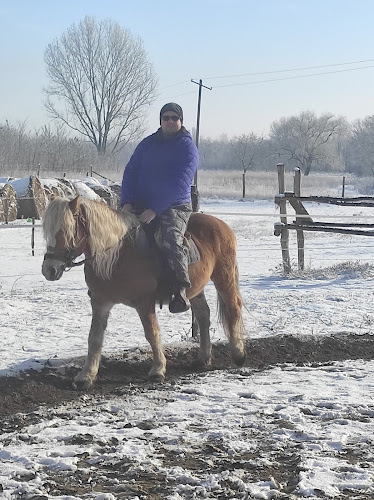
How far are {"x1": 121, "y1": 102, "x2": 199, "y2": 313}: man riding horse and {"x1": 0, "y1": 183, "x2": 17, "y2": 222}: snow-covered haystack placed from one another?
1387cm

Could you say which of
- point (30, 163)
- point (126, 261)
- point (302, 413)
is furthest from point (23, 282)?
point (30, 163)

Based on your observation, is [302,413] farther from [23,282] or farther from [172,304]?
[23,282]

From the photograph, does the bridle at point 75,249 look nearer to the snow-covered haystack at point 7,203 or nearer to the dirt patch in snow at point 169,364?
the dirt patch in snow at point 169,364

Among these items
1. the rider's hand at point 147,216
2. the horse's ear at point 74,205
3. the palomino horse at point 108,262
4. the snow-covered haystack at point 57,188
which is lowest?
the palomino horse at point 108,262

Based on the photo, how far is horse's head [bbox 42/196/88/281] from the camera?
5062 mm

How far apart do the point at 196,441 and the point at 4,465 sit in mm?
1188

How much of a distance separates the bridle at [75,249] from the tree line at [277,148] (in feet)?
131

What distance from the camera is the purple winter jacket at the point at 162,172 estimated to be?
5676 millimetres

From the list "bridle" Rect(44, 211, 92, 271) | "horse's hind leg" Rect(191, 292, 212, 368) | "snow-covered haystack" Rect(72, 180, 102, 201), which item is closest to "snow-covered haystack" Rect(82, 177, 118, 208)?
"snow-covered haystack" Rect(72, 180, 102, 201)

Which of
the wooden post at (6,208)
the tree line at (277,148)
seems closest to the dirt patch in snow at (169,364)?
the wooden post at (6,208)

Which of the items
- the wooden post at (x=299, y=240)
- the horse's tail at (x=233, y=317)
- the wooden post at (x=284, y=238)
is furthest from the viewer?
the wooden post at (x=299, y=240)

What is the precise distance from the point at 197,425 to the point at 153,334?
4.34 ft

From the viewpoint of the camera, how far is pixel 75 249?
5211 millimetres

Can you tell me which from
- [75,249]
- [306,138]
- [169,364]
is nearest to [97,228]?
[75,249]
